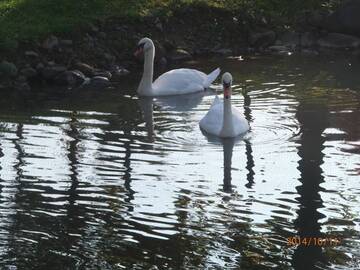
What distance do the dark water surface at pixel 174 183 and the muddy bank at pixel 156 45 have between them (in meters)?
1.27

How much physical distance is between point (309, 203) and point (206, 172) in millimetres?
1554

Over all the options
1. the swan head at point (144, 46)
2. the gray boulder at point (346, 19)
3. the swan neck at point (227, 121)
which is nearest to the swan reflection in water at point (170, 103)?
the swan head at point (144, 46)

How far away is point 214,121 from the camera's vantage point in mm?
12750

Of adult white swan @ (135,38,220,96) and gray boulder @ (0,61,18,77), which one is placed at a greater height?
gray boulder @ (0,61,18,77)

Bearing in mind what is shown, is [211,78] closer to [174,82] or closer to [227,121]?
[174,82]

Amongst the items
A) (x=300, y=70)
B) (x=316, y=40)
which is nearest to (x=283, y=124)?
(x=300, y=70)

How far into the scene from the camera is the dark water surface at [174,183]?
7891mm

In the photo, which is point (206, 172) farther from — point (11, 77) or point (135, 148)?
point (11, 77)
